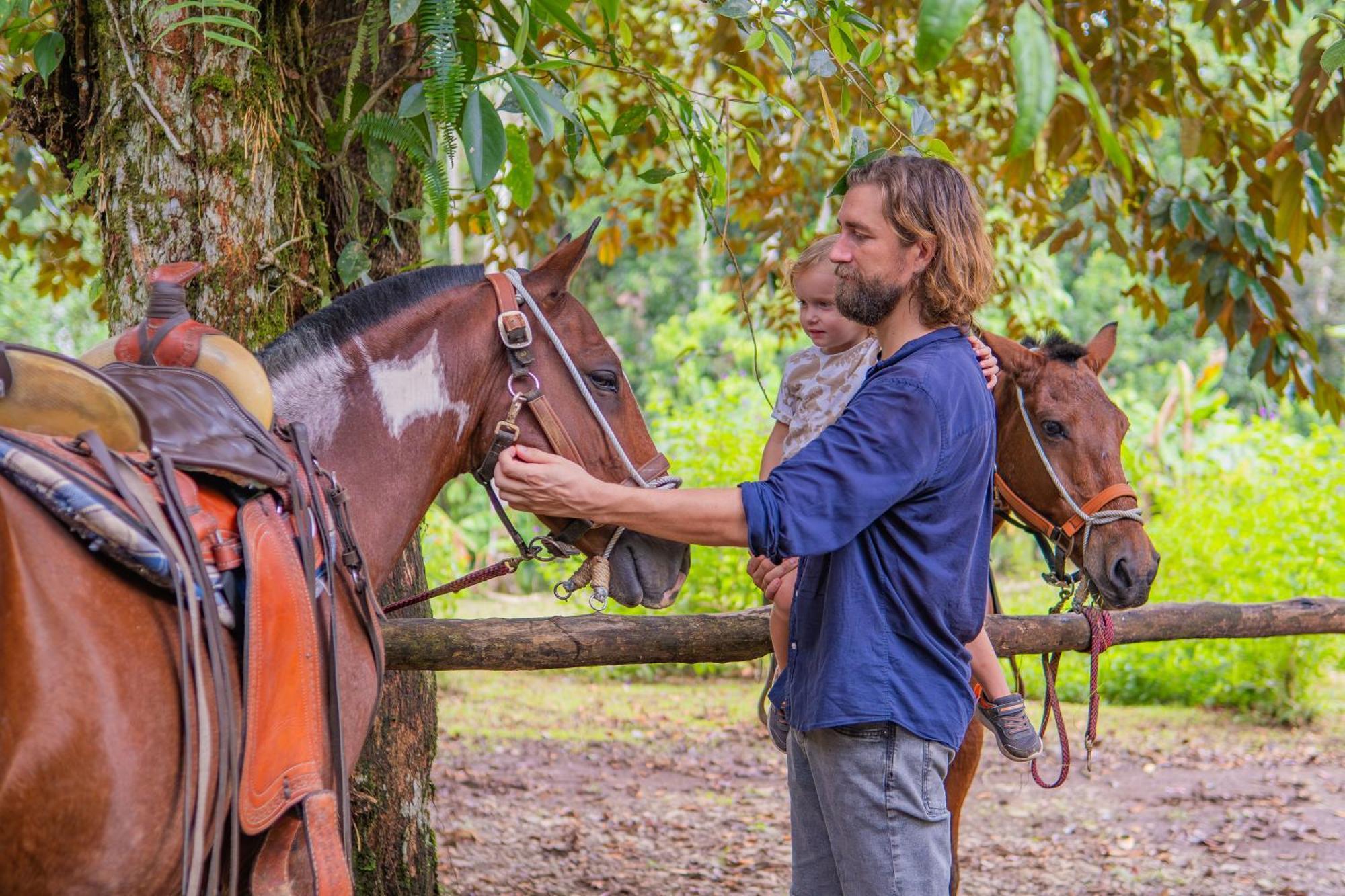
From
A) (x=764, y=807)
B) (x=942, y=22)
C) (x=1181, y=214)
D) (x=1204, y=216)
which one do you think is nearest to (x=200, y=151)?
(x=942, y=22)

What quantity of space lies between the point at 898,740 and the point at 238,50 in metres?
2.06

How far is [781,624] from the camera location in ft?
9.21

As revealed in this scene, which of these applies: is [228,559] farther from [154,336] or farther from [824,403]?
[824,403]

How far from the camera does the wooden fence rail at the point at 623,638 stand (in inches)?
112

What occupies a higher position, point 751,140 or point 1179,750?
point 751,140

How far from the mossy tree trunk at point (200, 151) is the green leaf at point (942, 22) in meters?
1.74

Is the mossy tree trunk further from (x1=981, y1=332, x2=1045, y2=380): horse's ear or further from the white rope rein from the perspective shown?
the white rope rein

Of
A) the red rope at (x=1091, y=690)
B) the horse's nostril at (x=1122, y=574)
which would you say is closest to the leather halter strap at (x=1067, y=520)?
the horse's nostril at (x=1122, y=574)

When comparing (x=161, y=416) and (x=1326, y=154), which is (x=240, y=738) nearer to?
(x=161, y=416)

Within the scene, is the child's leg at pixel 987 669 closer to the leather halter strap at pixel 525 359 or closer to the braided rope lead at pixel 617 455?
the braided rope lead at pixel 617 455

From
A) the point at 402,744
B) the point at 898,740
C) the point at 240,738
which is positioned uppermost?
Result: the point at 240,738

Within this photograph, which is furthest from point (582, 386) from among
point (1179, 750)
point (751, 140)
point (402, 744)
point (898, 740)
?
point (1179, 750)

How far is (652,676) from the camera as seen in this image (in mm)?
9344

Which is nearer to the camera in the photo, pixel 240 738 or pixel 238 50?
pixel 240 738
